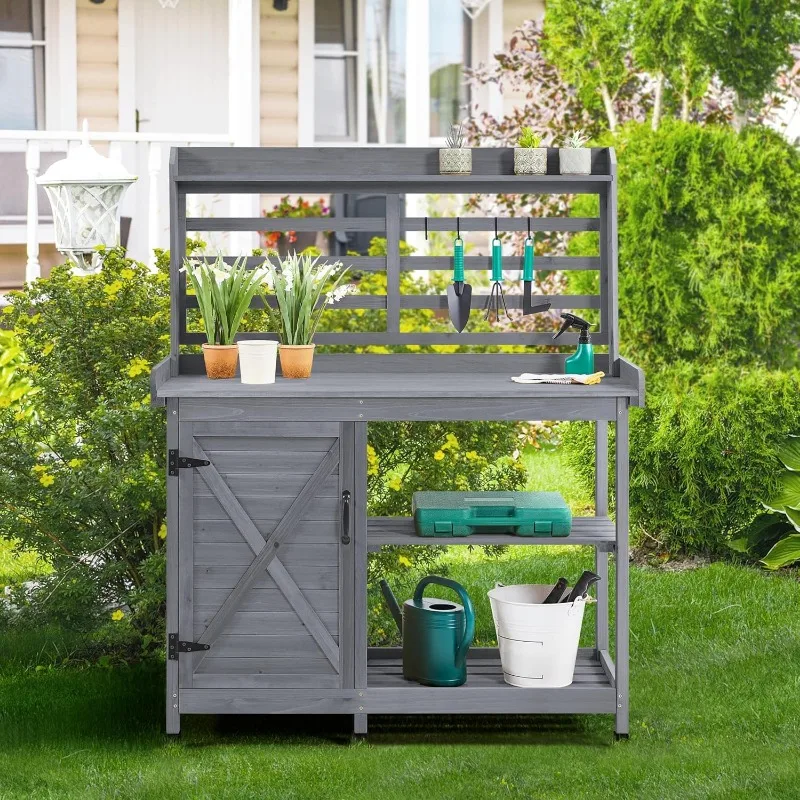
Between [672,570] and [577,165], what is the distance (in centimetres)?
239

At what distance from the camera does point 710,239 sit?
596 cm

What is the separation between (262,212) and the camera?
31.4 feet

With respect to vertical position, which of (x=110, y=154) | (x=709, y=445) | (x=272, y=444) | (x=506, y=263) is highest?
(x=110, y=154)

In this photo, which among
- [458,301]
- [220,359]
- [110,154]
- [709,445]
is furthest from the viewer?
[110,154]

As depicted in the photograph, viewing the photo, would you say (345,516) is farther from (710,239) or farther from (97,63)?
(97,63)

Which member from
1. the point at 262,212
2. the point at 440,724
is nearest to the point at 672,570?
the point at 440,724

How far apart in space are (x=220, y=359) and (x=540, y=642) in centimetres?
133

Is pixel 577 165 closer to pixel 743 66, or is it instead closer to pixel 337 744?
pixel 337 744

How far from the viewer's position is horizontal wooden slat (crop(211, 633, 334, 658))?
394 cm

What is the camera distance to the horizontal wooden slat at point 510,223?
4.57m

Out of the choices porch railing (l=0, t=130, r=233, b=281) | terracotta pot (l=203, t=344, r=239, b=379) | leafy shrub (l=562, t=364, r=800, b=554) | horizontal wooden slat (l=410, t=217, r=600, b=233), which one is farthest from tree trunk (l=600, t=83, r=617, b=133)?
terracotta pot (l=203, t=344, r=239, b=379)

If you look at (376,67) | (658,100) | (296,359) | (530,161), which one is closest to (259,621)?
(296,359)

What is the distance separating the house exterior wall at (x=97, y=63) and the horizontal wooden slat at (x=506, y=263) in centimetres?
539

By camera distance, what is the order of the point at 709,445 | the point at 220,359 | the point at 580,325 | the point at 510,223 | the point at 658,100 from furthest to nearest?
the point at 658,100, the point at 709,445, the point at 510,223, the point at 580,325, the point at 220,359
